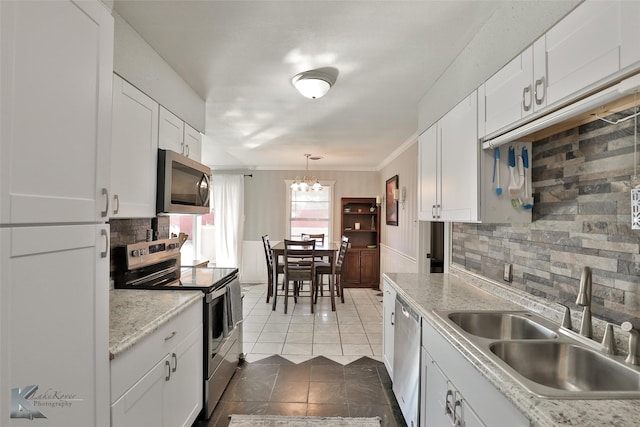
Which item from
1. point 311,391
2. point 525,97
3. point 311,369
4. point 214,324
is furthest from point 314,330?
point 525,97

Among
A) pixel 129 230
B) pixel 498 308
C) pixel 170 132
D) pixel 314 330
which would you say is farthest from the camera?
pixel 314 330

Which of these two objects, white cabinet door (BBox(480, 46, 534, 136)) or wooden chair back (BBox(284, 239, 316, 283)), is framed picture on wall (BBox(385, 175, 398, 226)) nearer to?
wooden chair back (BBox(284, 239, 316, 283))

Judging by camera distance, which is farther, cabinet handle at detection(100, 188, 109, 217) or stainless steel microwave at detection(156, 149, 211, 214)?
stainless steel microwave at detection(156, 149, 211, 214)

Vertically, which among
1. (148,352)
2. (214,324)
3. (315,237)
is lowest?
(214,324)

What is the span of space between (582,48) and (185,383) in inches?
93.7

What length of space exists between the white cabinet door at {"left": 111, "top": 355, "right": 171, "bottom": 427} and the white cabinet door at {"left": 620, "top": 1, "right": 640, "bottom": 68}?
6.61ft

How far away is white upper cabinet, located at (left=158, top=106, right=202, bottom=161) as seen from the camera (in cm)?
222

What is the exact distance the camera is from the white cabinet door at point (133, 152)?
67.7 inches

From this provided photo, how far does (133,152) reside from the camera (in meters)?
1.88

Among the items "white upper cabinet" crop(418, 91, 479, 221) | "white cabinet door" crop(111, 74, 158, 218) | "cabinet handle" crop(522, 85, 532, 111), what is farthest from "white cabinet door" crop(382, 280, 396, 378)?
"white cabinet door" crop(111, 74, 158, 218)

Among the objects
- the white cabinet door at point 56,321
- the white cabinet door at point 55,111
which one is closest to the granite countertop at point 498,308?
the white cabinet door at point 56,321

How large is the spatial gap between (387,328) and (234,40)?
94.2 inches

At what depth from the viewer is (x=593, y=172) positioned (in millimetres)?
1347

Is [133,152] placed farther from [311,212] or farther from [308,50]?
[311,212]
